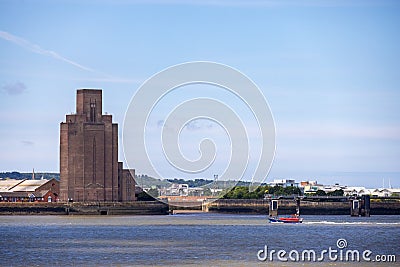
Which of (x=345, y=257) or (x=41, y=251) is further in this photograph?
(x=41, y=251)

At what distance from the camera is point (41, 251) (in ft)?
300

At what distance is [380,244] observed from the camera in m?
101

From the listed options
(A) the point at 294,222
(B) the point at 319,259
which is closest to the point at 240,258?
(B) the point at 319,259

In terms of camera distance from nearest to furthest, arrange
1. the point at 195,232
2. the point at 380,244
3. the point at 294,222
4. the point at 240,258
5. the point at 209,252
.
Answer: the point at 240,258 → the point at 209,252 → the point at 380,244 → the point at 195,232 → the point at 294,222

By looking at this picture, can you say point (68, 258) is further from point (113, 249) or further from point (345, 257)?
point (345, 257)

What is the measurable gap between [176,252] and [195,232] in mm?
38953

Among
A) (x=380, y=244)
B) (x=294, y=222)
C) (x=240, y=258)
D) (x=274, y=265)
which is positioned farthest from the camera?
(x=294, y=222)

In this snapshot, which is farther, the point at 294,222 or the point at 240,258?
the point at 294,222

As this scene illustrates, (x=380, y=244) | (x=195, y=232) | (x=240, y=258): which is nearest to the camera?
(x=240, y=258)

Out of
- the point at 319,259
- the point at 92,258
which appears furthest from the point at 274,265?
the point at 92,258

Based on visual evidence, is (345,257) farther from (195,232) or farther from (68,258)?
(195,232)

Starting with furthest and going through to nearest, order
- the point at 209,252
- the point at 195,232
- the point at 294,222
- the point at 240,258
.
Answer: the point at 294,222 < the point at 195,232 < the point at 209,252 < the point at 240,258

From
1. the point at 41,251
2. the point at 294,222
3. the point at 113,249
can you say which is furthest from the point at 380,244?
the point at 294,222

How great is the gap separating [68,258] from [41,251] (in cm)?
851
